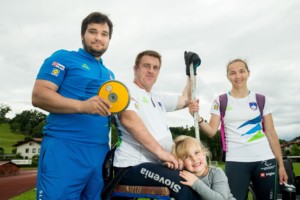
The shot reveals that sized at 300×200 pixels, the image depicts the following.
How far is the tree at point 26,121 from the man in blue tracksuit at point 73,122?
458 feet

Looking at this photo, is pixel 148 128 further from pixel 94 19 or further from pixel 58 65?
pixel 94 19

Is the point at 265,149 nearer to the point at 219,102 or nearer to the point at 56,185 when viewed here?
the point at 219,102

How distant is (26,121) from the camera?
461ft

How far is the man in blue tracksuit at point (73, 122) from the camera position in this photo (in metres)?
2.62

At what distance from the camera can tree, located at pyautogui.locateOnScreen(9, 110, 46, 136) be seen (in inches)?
5261

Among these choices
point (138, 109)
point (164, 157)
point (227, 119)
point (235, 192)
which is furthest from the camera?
point (227, 119)

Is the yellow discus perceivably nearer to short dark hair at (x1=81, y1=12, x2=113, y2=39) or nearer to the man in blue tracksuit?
the man in blue tracksuit

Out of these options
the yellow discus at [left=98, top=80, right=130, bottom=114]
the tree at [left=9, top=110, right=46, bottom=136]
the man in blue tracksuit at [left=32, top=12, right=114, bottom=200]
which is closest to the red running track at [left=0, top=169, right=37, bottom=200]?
the man in blue tracksuit at [left=32, top=12, right=114, bottom=200]

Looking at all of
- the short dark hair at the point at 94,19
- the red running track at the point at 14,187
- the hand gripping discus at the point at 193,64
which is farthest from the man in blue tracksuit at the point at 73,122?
the red running track at the point at 14,187

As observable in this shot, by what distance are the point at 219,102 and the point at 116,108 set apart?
2076mm

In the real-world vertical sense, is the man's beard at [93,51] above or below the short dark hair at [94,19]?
below

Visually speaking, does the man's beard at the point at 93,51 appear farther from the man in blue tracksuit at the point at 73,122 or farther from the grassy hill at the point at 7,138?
the grassy hill at the point at 7,138

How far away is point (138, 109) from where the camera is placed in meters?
2.83

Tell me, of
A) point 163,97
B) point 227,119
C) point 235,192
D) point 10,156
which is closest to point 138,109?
point 163,97
